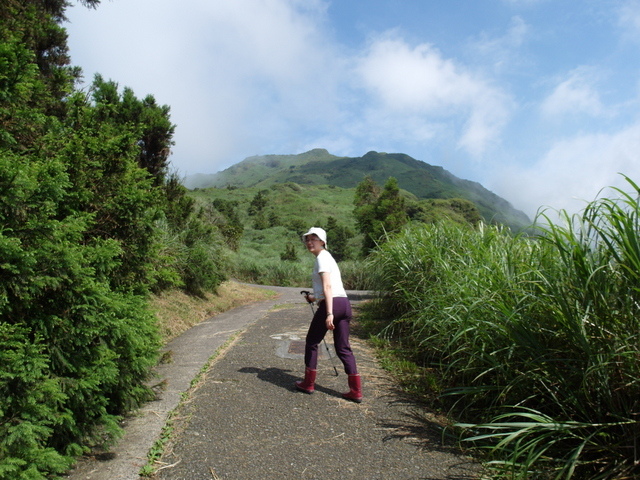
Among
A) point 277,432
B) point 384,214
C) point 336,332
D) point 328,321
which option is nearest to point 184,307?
point 336,332

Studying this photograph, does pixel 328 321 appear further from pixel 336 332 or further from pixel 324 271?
pixel 324 271

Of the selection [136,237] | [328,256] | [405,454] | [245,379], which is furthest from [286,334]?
[405,454]

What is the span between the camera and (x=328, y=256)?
4598mm

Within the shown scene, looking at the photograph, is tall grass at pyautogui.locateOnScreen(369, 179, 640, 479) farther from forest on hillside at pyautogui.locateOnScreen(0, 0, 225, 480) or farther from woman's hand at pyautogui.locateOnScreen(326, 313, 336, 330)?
forest on hillside at pyautogui.locateOnScreen(0, 0, 225, 480)

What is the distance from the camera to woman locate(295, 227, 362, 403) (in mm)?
4246

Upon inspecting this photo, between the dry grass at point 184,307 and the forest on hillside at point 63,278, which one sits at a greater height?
the forest on hillside at point 63,278

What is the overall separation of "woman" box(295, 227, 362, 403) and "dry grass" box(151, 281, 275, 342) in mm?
2735

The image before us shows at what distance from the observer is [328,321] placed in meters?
4.23

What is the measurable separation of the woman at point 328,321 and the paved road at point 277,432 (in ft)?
0.62

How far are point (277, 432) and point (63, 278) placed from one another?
1956mm

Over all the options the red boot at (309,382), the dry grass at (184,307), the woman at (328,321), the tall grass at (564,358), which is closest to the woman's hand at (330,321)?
the woman at (328,321)

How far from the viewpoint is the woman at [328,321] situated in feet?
13.9

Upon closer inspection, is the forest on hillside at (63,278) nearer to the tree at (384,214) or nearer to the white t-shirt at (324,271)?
the white t-shirt at (324,271)

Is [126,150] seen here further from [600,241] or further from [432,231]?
[432,231]
